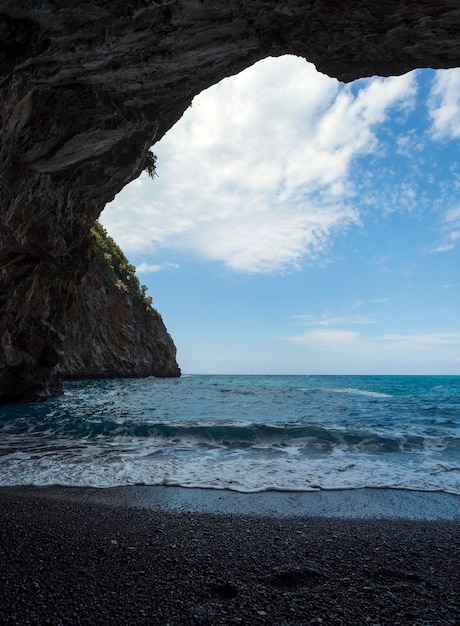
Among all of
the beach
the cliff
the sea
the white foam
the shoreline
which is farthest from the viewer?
the cliff

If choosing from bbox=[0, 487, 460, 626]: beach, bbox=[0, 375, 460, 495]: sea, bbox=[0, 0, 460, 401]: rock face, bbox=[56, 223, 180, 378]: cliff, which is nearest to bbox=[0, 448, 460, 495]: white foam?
bbox=[0, 375, 460, 495]: sea

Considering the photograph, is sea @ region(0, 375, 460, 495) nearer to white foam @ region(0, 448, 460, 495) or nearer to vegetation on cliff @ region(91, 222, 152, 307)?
white foam @ region(0, 448, 460, 495)

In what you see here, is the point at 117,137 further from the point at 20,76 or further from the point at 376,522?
the point at 376,522

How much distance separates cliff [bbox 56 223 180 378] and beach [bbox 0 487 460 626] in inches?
1398

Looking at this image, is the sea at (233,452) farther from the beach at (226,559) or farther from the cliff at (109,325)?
the cliff at (109,325)

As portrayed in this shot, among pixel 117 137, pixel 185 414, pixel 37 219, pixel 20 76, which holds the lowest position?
pixel 185 414

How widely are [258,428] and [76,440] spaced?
4.93 metres

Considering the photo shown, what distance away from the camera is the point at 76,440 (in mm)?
9094

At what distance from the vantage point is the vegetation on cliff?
43.5 meters

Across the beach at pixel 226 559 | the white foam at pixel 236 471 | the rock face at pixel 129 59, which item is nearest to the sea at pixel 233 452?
the white foam at pixel 236 471

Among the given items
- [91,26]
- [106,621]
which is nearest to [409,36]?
[91,26]

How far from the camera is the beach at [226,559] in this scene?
7.79 ft

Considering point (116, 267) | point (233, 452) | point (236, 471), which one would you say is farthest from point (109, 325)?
point (236, 471)

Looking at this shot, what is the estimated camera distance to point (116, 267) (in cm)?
Result: 4934
